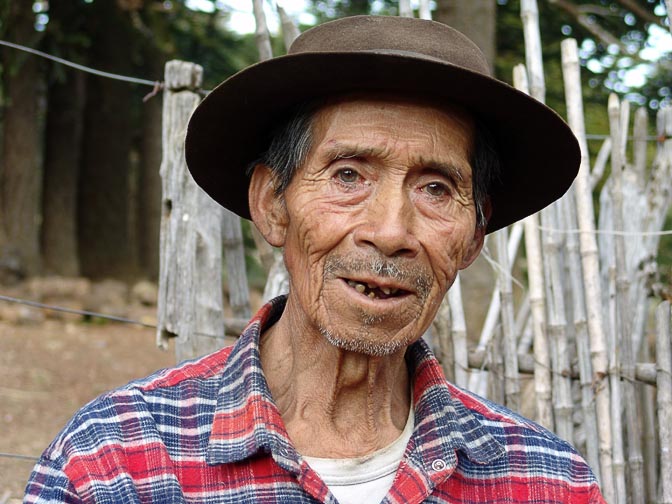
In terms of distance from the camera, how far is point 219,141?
88.2 inches

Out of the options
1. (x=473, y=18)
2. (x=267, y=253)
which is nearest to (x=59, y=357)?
(x=473, y=18)

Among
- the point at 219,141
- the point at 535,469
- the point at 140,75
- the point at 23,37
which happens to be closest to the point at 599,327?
the point at 535,469

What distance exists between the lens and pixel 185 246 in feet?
10.8

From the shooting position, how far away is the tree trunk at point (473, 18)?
7.04 meters

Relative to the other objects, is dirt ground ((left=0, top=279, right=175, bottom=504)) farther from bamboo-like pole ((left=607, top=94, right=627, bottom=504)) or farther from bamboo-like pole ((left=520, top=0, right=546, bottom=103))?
bamboo-like pole ((left=520, top=0, right=546, bottom=103))

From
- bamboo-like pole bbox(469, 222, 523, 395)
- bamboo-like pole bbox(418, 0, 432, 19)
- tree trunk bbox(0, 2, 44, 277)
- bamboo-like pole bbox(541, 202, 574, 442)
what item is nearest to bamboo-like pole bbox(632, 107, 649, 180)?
bamboo-like pole bbox(469, 222, 523, 395)

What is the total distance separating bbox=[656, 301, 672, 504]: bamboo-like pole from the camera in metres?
3.08

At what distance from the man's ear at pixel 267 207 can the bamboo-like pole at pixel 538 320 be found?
1.49 metres

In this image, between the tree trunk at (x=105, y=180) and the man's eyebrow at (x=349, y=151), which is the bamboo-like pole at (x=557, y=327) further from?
the tree trunk at (x=105, y=180)

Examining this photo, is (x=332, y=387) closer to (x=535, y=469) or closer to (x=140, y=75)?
(x=535, y=469)

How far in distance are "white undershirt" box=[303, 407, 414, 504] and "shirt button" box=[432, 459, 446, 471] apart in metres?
0.10

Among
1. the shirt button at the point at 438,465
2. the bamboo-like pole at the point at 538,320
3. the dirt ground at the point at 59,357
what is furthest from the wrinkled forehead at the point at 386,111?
the dirt ground at the point at 59,357

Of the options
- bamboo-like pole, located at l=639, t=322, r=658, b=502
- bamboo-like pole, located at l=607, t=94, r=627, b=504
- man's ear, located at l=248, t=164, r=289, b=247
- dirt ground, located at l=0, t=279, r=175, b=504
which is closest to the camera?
man's ear, located at l=248, t=164, r=289, b=247

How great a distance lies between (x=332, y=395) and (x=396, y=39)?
2.78ft
